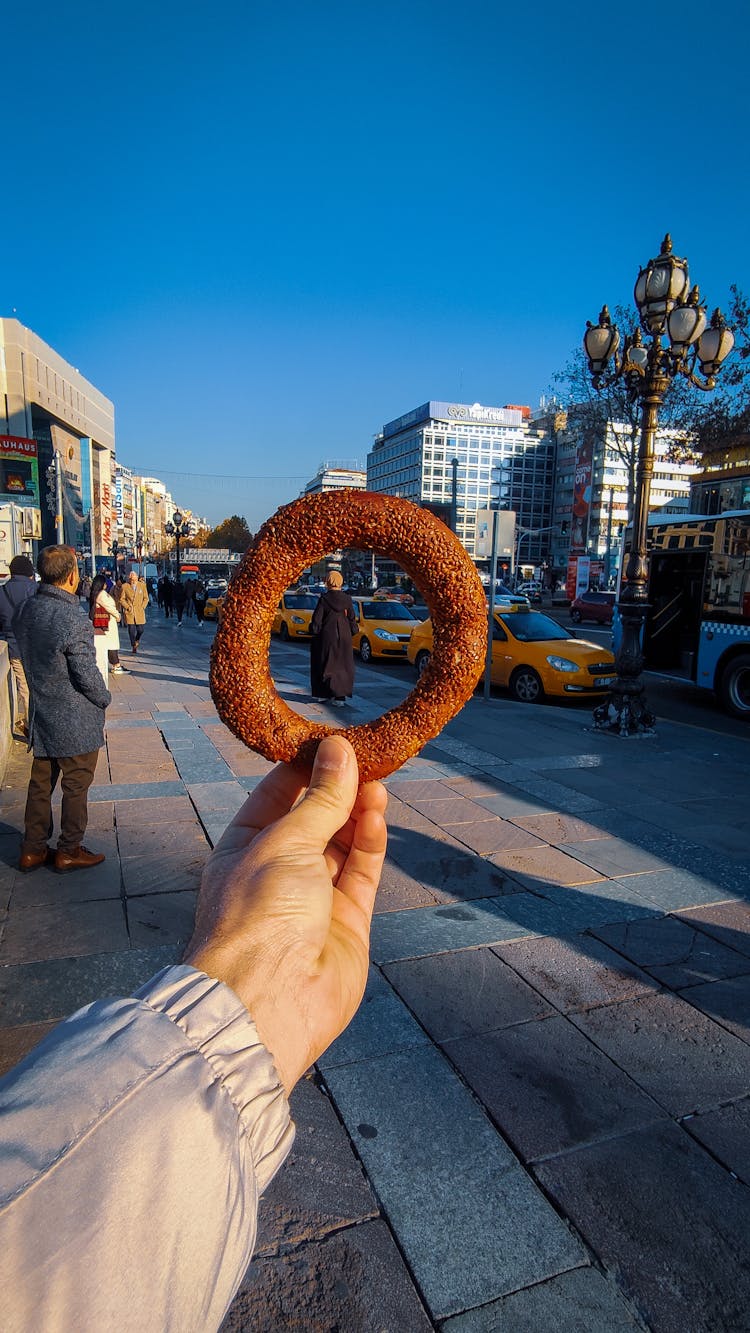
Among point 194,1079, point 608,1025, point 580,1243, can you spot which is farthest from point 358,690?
point 194,1079

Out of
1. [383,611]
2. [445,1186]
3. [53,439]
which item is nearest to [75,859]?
[445,1186]

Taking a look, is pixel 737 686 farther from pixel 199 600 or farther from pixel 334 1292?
pixel 199 600

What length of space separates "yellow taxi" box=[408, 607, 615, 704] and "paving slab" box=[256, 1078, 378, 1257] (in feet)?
30.4

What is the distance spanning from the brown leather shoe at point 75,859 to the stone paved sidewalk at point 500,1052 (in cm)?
10

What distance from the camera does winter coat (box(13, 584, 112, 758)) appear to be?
4.46 m

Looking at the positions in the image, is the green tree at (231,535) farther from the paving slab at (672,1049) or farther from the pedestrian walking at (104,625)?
the paving slab at (672,1049)

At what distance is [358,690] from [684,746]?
17.5 ft

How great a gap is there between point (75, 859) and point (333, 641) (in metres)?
5.00

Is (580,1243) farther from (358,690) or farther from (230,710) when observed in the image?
(358,690)

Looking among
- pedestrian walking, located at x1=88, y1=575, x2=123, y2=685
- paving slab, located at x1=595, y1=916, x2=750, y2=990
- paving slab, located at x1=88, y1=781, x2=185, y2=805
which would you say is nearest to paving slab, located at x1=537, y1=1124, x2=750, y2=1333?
paving slab, located at x1=595, y1=916, x2=750, y2=990

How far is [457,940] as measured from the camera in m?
3.82

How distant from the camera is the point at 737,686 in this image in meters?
11.4

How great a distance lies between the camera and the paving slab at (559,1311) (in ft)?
6.15

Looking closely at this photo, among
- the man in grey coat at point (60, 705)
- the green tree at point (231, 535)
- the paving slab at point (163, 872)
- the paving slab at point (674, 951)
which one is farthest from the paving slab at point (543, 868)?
the green tree at point (231, 535)
